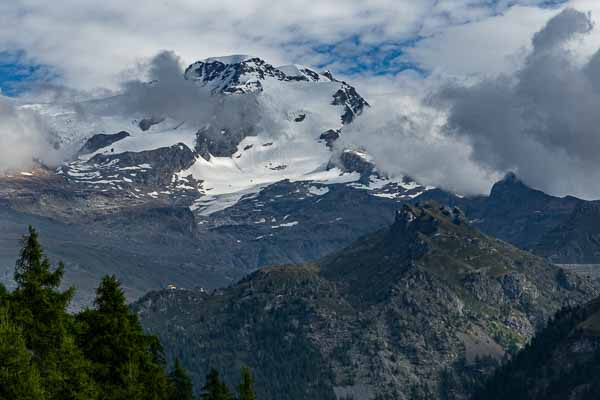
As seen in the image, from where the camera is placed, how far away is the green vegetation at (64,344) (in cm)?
5069

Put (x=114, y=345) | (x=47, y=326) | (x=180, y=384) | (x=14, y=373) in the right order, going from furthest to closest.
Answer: (x=180, y=384), (x=114, y=345), (x=47, y=326), (x=14, y=373)

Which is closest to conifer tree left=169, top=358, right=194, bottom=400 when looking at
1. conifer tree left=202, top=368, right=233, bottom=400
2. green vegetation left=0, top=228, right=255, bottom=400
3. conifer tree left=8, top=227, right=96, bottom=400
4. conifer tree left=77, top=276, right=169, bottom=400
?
conifer tree left=202, top=368, right=233, bottom=400

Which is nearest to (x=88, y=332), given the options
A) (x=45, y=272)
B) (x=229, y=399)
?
(x=45, y=272)

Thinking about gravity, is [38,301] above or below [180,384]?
above

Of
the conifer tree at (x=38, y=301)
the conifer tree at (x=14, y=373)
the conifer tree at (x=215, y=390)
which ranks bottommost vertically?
the conifer tree at (x=215, y=390)

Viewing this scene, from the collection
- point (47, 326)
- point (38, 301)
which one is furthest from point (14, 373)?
point (38, 301)

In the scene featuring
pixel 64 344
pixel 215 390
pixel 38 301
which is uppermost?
pixel 38 301

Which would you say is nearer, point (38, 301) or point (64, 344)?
point (64, 344)

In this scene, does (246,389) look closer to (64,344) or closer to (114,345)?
(114,345)

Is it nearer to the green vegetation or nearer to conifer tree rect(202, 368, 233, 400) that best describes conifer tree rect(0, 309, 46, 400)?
the green vegetation

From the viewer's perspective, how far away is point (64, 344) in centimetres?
5725

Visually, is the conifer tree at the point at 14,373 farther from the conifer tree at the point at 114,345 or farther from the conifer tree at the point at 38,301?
the conifer tree at the point at 114,345

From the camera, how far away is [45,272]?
60688 millimetres

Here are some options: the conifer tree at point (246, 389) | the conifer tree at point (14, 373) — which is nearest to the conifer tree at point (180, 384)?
the conifer tree at point (246, 389)
